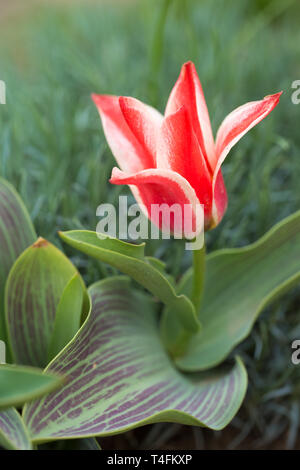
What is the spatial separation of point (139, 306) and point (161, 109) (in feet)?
1.36

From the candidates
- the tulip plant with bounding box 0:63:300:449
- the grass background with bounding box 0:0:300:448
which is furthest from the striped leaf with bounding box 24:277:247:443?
the grass background with bounding box 0:0:300:448

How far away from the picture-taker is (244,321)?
0.56 m

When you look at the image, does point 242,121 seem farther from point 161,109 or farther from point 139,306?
point 161,109

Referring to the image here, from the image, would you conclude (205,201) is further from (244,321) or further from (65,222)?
(65,222)

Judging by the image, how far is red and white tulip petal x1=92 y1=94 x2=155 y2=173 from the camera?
1.54 ft

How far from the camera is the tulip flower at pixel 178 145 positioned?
417mm

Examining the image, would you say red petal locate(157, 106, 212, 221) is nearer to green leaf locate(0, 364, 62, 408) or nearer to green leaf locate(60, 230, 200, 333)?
green leaf locate(60, 230, 200, 333)

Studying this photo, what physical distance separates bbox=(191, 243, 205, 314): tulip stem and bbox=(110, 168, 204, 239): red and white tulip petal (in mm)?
45

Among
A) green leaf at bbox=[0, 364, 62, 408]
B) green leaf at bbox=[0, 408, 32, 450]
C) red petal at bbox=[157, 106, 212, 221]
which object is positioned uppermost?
red petal at bbox=[157, 106, 212, 221]

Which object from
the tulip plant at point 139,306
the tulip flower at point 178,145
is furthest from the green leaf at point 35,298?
the tulip flower at point 178,145

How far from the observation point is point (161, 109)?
2.96 feet

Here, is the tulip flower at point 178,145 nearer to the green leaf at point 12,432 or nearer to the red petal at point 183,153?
the red petal at point 183,153

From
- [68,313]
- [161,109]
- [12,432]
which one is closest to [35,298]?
[68,313]

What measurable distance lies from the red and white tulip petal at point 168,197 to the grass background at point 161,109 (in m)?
0.22
